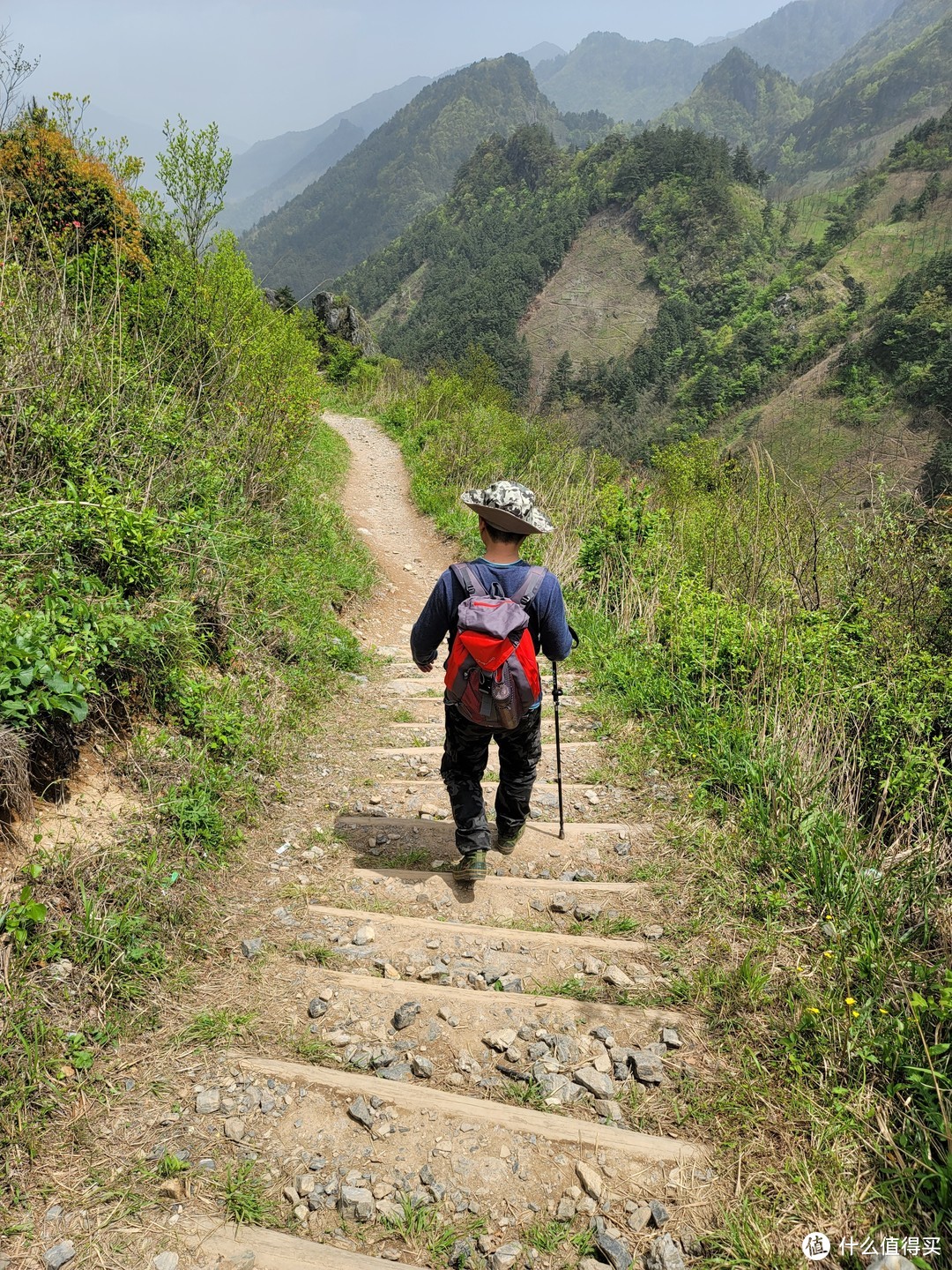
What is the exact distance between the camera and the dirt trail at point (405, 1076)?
5.64 ft

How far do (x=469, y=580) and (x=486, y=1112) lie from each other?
1.84 m

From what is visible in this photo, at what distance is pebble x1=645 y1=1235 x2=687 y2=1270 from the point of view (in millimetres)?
1645

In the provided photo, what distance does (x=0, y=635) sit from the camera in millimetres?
2434

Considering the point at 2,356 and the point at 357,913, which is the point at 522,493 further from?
the point at 2,356

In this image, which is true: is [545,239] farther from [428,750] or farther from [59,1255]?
[59,1255]

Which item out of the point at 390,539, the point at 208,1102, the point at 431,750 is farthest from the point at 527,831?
the point at 390,539

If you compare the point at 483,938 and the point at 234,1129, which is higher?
the point at 234,1129

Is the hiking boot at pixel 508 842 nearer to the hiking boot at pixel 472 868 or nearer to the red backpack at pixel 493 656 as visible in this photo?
the hiking boot at pixel 472 868

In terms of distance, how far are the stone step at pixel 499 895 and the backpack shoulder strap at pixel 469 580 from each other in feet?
4.59

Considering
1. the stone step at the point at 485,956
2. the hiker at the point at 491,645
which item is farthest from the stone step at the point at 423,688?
the stone step at the point at 485,956

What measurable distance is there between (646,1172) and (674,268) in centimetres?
10289

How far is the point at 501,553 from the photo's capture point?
2.86 metres

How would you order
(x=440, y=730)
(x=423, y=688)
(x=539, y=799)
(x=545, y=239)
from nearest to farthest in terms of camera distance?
(x=539, y=799)
(x=440, y=730)
(x=423, y=688)
(x=545, y=239)

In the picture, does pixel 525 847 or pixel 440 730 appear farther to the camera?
pixel 440 730
